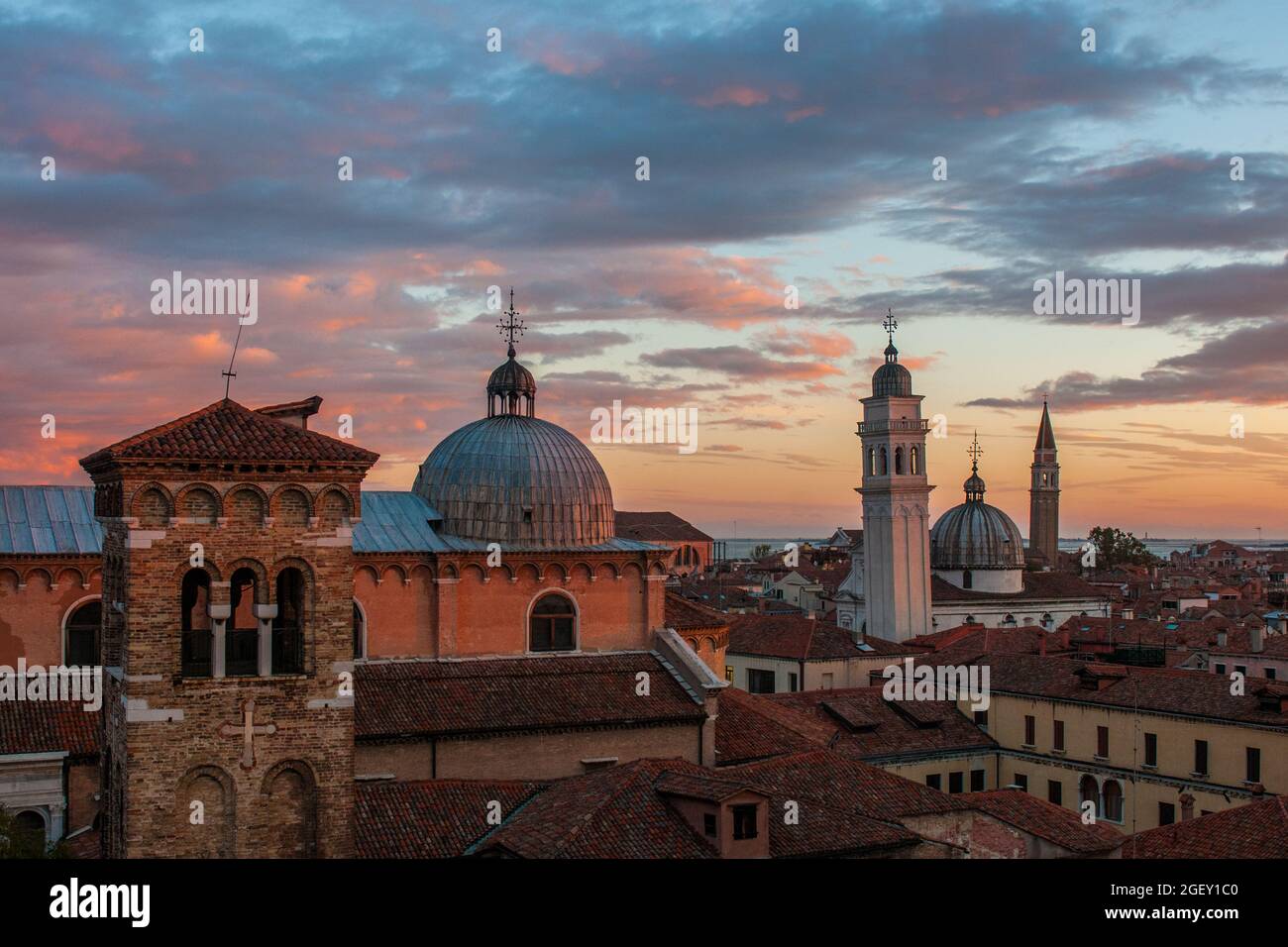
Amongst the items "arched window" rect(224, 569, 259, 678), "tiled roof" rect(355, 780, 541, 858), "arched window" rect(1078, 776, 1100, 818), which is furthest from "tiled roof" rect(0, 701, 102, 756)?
"arched window" rect(1078, 776, 1100, 818)

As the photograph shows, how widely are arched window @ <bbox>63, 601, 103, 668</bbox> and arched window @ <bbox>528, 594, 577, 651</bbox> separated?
9194mm

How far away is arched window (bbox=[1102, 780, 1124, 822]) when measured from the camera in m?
38.7

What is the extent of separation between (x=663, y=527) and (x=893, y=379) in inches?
3519

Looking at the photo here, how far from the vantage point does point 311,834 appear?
64.3ft

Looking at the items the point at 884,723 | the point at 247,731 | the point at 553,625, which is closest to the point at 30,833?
the point at 247,731

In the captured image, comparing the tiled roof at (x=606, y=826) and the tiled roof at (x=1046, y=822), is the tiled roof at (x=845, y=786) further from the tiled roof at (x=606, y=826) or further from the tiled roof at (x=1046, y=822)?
the tiled roof at (x=606, y=826)

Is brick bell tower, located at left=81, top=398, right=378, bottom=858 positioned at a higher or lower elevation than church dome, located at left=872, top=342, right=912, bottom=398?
lower

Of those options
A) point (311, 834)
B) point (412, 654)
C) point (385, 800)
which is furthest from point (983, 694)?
point (311, 834)

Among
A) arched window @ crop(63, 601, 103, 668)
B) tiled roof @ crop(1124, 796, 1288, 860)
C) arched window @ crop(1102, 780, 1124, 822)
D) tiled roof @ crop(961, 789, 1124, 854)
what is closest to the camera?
tiled roof @ crop(1124, 796, 1288, 860)

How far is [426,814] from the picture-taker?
2309cm

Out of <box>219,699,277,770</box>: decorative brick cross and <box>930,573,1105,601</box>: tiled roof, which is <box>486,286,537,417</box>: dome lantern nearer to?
<box>219,699,277,770</box>: decorative brick cross

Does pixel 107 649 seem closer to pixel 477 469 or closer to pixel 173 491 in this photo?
pixel 173 491

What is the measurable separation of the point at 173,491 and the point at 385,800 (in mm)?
7236
